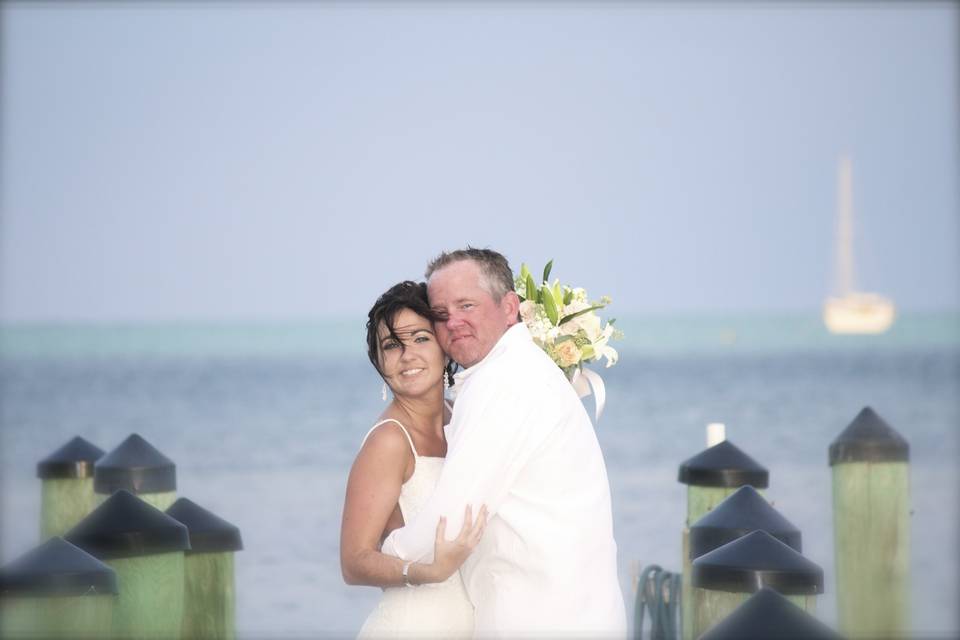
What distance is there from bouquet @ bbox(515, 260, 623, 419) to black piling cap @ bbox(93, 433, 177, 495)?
2386mm

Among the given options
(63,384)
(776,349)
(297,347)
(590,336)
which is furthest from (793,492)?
(297,347)

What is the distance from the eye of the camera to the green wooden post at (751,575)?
184 inches

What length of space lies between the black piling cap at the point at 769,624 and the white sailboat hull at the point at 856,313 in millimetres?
89784

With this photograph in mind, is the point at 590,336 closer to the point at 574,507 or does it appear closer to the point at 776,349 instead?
the point at 574,507

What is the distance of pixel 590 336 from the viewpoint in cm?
537

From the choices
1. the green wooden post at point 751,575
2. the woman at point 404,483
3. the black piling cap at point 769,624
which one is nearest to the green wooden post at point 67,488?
the woman at point 404,483

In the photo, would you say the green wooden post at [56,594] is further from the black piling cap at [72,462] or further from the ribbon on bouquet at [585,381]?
the black piling cap at [72,462]

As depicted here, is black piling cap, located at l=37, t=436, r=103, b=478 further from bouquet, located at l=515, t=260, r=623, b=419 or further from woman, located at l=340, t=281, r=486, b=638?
A: bouquet, located at l=515, t=260, r=623, b=419

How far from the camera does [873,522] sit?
665 centimetres

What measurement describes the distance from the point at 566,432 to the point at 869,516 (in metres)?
2.65

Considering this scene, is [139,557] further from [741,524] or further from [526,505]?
[741,524]

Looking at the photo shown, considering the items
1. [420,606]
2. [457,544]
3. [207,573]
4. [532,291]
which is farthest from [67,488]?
[457,544]

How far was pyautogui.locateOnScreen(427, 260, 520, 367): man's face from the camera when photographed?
15.9 ft

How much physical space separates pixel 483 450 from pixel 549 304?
3.16 ft
